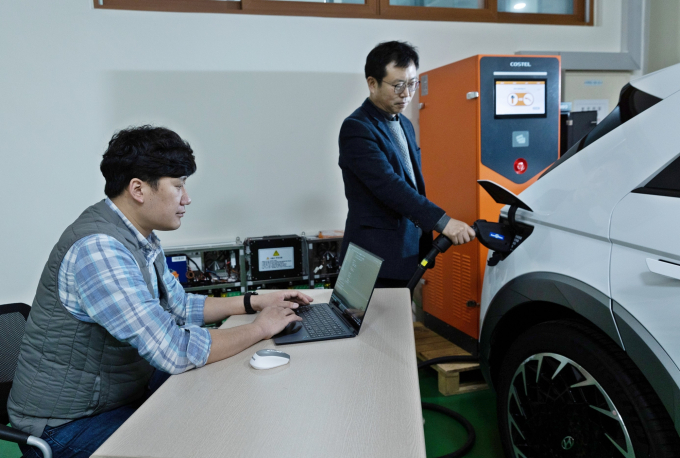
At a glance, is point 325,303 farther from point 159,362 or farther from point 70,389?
point 70,389

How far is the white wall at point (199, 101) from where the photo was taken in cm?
317

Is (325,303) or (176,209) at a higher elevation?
(176,209)

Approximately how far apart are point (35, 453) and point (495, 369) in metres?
1.47

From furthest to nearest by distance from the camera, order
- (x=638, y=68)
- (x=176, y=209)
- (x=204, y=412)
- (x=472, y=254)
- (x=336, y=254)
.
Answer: (x=638, y=68) < (x=336, y=254) < (x=472, y=254) < (x=176, y=209) < (x=204, y=412)

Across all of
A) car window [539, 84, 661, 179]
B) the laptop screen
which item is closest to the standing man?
the laptop screen

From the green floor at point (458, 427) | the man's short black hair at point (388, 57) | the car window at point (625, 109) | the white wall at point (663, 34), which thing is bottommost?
the green floor at point (458, 427)

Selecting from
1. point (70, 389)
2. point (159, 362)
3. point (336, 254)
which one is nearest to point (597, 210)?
point (159, 362)

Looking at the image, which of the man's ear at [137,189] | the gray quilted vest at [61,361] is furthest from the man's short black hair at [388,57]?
the gray quilted vest at [61,361]

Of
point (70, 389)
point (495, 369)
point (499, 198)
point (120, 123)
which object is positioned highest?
point (120, 123)

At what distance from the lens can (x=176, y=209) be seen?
4.87 feet

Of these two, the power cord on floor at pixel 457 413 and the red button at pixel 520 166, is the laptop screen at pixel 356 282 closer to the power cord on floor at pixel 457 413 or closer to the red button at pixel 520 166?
the power cord on floor at pixel 457 413

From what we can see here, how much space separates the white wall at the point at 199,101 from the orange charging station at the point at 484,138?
0.92m

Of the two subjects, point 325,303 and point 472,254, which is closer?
point 325,303

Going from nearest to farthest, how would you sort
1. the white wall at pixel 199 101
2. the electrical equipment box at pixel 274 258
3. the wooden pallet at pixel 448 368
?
the wooden pallet at pixel 448 368, the white wall at pixel 199 101, the electrical equipment box at pixel 274 258
